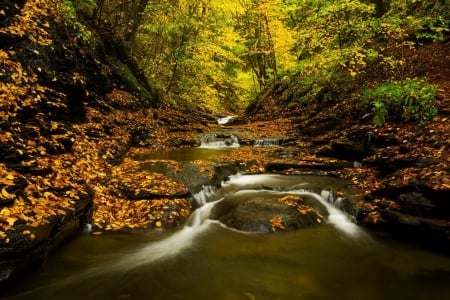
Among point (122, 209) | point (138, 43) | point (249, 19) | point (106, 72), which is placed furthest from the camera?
point (249, 19)

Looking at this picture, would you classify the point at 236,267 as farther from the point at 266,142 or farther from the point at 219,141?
the point at 219,141

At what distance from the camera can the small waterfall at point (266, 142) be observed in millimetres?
14198

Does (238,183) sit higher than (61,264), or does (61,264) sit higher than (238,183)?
(238,183)

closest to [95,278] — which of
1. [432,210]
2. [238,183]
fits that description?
[238,183]

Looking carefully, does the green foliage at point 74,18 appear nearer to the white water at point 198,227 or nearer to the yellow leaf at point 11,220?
the white water at point 198,227

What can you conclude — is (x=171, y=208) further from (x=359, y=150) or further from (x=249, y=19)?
(x=249, y=19)

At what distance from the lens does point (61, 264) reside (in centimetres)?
527

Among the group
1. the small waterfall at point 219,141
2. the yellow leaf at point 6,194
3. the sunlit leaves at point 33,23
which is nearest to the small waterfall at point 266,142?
the small waterfall at point 219,141

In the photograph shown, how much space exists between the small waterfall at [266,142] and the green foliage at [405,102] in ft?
15.4

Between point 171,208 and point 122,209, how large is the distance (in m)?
1.01

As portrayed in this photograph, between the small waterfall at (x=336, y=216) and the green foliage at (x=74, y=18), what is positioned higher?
the green foliage at (x=74, y=18)

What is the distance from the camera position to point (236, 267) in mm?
5398

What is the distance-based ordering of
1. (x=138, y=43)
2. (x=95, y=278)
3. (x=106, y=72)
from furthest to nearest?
(x=138, y=43)
(x=106, y=72)
(x=95, y=278)

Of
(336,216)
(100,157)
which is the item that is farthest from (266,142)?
(100,157)
